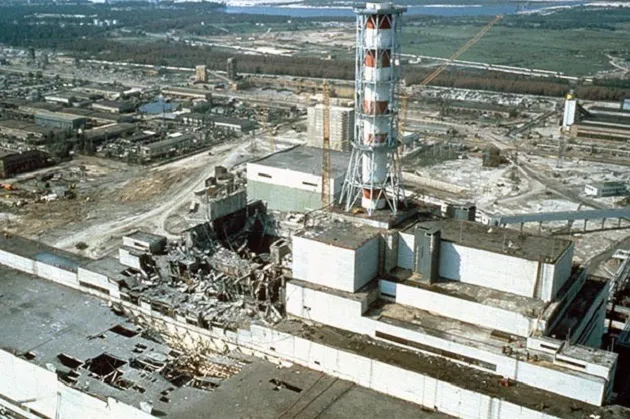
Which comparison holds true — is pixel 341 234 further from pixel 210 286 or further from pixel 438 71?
pixel 438 71

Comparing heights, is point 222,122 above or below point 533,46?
below

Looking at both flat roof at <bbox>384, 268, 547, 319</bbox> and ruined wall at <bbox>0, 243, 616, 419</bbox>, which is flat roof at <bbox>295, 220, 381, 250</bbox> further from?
ruined wall at <bbox>0, 243, 616, 419</bbox>

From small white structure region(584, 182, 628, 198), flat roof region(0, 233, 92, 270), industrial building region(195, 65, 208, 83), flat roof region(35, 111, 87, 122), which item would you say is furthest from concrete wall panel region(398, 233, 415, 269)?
industrial building region(195, 65, 208, 83)

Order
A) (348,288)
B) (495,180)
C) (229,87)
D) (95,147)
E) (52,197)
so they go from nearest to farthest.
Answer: (348,288), (52,197), (495,180), (95,147), (229,87)

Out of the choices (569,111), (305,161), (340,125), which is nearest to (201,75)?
(340,125)

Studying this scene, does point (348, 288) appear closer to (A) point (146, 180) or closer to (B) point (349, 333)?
(B) point (349, 333)

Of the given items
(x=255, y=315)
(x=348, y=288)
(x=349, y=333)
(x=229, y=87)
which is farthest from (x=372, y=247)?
(x=229, y=87)
